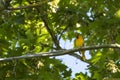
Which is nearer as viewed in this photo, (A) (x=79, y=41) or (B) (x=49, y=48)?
A: (B) (x=49, y=48)

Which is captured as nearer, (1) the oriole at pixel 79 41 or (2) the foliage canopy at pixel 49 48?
(2) the foliage canopy at pixel 49 48

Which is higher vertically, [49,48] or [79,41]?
[49,48]

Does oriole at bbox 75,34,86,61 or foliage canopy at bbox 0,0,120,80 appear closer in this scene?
foliage canopy at bbox 0,0,120,80

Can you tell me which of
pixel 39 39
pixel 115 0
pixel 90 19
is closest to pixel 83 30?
pixel 90 19

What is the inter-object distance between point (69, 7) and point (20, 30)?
1124 millimetres

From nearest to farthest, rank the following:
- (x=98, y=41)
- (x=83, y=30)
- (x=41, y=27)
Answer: (x=98, y=41)
(x=83, y=30)
(x=41, y=27)

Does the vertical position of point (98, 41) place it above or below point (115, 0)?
below

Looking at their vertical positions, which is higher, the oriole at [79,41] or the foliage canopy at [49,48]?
the foliage canopy at [49,48]

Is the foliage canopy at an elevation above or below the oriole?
above

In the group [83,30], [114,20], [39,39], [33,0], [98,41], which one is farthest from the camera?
[33,0]

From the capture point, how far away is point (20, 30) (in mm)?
6473

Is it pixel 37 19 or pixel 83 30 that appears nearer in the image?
pixel 83 30

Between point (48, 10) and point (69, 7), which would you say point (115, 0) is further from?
point (48, 10)

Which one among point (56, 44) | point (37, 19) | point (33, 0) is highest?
point (33, 0)
